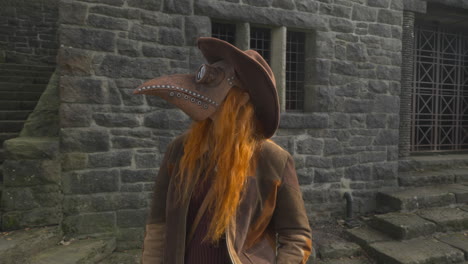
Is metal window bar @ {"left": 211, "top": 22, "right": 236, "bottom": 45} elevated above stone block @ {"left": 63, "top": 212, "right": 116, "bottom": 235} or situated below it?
above

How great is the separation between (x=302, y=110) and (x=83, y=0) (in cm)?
335

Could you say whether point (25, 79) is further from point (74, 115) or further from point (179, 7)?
point (179, 7)

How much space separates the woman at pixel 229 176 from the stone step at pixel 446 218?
13.4 feet

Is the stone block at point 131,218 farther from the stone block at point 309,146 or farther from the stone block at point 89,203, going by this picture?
the stone block at point 309,146

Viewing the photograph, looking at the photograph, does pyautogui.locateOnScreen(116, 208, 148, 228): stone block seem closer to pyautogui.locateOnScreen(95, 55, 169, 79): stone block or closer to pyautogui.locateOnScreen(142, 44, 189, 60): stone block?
pyautogui.locateOnScreen(95, 55, 169, 79): stone block

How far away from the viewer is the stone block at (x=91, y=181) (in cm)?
375

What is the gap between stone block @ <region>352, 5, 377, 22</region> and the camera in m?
5.14

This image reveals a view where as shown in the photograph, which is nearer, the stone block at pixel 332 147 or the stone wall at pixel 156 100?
the stone wall at pixel 156 100

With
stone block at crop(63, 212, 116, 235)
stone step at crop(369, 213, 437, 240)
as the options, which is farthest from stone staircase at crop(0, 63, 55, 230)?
stone step at crop(369, 213, 437, 240)

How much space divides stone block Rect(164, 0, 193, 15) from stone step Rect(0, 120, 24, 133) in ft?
9.88

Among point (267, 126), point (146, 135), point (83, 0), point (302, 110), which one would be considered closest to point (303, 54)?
point (302, 110)

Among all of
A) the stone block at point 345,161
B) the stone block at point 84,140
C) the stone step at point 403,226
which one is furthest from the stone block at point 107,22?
the stone step at point 403,226

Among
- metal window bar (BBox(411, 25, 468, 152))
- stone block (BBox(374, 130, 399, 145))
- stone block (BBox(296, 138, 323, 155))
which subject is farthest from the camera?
metal window bar (BBox(411, 25, 468, 152))

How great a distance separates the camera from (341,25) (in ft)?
16.5
